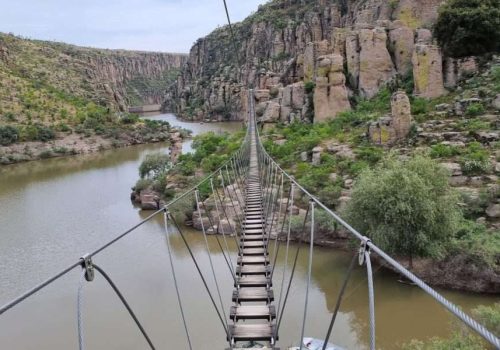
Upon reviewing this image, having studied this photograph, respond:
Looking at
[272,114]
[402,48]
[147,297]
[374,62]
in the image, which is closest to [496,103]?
[402,48]

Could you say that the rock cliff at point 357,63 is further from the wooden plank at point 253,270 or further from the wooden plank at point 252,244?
the wooden plank at point 253,270

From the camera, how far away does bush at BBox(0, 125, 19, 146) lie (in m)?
33.3

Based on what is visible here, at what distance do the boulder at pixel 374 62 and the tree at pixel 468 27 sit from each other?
2381 millimetres

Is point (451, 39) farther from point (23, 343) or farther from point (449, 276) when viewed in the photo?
point (23, 343)

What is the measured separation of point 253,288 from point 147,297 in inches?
229

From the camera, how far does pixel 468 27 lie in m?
15.1

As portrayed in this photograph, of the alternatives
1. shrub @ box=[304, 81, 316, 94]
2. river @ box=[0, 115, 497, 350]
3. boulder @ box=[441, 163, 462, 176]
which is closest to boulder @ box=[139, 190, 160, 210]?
river @ box=[0, 115, 497, 350]

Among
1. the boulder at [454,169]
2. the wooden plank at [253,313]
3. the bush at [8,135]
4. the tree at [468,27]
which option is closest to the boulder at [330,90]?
the tree at [468,27]

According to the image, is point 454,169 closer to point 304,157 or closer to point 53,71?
point 304,157

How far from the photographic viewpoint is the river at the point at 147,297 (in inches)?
318

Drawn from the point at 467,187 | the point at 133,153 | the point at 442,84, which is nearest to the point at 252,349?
the point at 467,187

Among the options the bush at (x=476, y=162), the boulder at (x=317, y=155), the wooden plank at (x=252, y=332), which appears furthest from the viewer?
the boulder at (x=317, y=155)

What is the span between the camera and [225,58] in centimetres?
6838

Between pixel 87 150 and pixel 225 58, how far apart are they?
3654 cm
